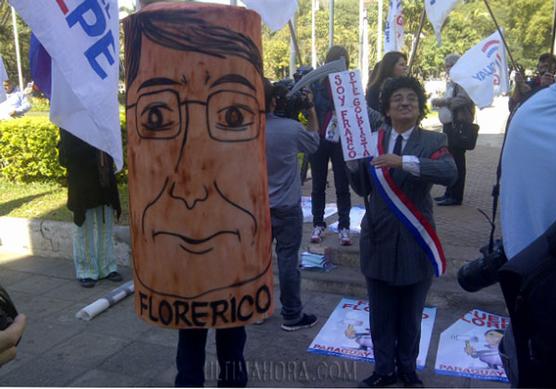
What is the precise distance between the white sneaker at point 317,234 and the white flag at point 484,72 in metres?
2.26

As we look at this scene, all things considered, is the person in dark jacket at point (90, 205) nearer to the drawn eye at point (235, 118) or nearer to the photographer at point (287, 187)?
the photographer at point (287, 187)

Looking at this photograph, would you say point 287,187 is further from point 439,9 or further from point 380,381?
point 439,9

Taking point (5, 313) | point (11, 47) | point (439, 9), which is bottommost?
point (5, 313)

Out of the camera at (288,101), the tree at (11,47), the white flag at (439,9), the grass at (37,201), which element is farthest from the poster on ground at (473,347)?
the tree at (11,47)

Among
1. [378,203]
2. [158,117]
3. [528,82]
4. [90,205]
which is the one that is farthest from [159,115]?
[528,82]

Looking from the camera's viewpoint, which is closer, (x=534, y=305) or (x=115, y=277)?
(x=534, y=305)

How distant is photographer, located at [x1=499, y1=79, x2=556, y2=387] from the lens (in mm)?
1525

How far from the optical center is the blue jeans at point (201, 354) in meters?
2.30

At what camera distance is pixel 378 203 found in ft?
10.1

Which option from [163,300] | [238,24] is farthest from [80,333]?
[238,24]

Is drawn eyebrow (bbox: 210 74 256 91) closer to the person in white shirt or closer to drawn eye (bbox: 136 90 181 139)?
drawn eye (bbox: 136 90 181 139)

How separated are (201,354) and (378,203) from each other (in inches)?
51.2

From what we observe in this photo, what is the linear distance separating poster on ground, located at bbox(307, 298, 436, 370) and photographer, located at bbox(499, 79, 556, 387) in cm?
209

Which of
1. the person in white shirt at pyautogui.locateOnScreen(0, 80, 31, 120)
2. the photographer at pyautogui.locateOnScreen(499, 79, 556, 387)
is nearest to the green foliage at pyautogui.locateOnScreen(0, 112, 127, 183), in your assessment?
the person in white shirt at pyautogui.locateOnScreen(0, 80, 31, 120)
